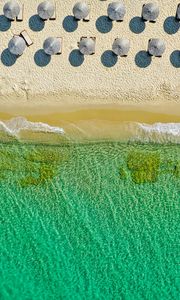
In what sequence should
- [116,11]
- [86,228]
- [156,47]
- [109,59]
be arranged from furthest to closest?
1. [86,228]
2. [109,59]
3. [156,47]
4. [116,11]

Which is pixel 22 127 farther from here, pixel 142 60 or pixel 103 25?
pixel 142 60

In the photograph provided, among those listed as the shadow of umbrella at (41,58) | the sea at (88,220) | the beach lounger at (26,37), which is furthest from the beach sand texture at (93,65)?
the sea at (88,220)

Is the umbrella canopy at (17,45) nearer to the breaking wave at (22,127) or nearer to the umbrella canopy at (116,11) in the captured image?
the breaking wave at (22,127)

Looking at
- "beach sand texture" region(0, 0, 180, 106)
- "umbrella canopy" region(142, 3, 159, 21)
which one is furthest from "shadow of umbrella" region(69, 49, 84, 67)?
"umbrella canopy" region(142, 3, 159, 21)

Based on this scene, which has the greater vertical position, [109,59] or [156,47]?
[156,47]

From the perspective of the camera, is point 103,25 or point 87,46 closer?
point 87,46

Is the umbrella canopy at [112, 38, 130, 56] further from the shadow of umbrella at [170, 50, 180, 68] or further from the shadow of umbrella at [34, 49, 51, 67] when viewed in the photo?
the shadow of umbrella at [34, 49, 51, 67]

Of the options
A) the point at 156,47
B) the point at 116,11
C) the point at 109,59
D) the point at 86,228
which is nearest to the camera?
the point at 116,11

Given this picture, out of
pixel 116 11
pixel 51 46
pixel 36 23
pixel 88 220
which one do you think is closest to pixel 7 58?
pixel 36 23
